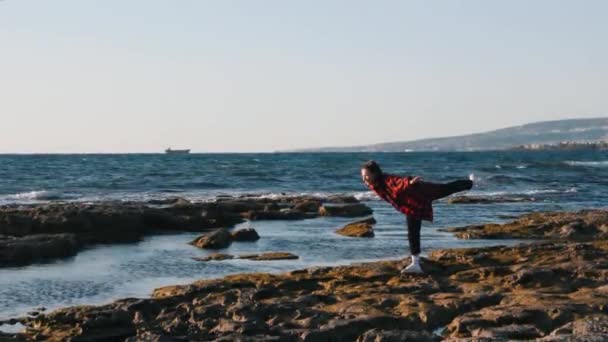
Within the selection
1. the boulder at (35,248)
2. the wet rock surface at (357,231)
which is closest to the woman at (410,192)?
the boulder at (35,248)

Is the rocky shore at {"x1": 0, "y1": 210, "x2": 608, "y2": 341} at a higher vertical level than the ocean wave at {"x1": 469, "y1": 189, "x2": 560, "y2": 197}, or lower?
higher

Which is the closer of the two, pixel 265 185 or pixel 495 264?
pixel 495 264

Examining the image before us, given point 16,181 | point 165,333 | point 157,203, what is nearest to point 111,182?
point 16,181

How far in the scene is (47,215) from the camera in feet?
83.0

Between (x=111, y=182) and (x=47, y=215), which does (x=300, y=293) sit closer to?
(x=47, y=215)

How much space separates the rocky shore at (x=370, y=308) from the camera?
1063 centimetres

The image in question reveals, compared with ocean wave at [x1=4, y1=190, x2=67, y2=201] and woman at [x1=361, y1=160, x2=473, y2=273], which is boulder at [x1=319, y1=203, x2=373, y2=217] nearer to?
woman at [x1=361, y1=160, x2=473, y2=273]

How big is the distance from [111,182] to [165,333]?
54.3 metres

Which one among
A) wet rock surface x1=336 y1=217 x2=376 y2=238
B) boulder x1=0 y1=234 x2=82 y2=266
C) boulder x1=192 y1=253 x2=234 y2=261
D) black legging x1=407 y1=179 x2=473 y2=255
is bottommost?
wet rock surface x1=336 y1=217 x2=376 y2=238

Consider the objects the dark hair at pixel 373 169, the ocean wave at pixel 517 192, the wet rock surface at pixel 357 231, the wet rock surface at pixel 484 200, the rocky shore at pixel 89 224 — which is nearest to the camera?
the dark hair at pixel 373 169

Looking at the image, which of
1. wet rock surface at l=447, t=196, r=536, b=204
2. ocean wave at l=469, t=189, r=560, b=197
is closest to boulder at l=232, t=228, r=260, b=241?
wet rock surface at l=447, t=196, r=536, b=204

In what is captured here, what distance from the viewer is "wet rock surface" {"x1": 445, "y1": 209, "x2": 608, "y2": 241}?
893 inches

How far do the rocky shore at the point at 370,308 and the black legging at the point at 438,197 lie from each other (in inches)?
20.5

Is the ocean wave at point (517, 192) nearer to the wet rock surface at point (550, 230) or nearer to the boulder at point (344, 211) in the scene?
the boulder at point (344, 211)
